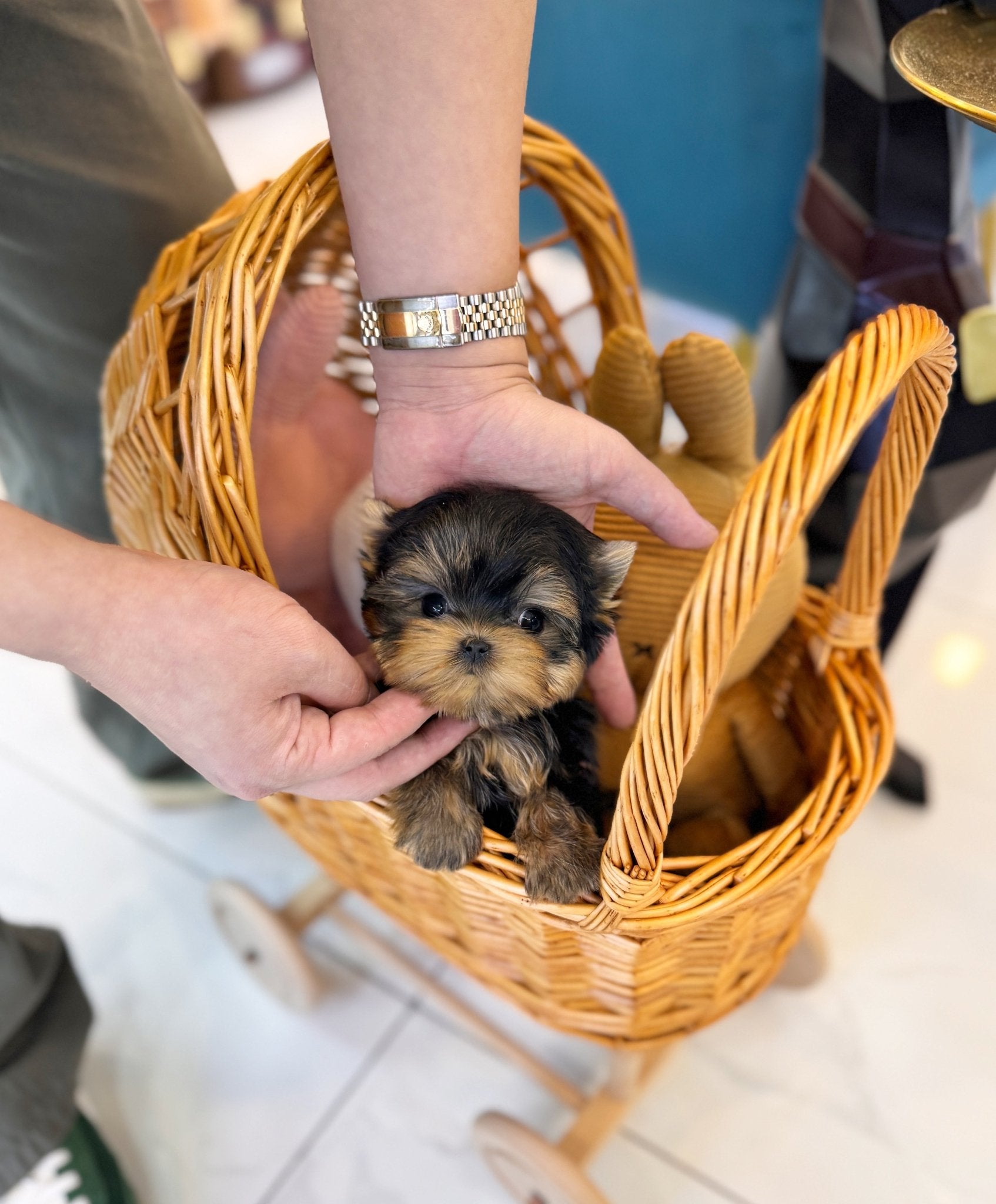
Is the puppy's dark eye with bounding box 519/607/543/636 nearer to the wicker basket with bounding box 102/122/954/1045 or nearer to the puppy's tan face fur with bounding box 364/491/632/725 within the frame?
the puppy's tan face fur with bounding box 364/491/632/725

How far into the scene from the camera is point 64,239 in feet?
3.85

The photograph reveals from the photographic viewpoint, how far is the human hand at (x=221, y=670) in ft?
2.36

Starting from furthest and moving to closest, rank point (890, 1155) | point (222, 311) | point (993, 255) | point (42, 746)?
point (42, 746)
point (993, 255)
point (890, 1155)
point (222, 311)

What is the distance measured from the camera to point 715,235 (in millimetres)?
1924

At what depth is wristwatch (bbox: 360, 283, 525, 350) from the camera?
90 cm

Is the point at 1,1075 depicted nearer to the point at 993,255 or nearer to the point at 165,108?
the point at 165,108

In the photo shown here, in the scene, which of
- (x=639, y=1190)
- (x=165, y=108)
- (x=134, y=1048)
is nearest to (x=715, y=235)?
(x=165, y=108)

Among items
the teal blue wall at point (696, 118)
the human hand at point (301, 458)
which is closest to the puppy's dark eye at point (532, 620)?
the human hand at point (301, 458)

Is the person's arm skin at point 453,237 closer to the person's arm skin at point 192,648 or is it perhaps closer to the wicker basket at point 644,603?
the wicker basket at point 644,603

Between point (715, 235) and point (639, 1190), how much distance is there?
174 cm

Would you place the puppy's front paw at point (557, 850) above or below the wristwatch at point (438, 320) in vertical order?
below

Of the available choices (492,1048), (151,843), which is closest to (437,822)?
(492,1048)

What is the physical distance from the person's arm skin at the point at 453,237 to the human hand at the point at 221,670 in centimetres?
27

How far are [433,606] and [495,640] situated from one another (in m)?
0.08
